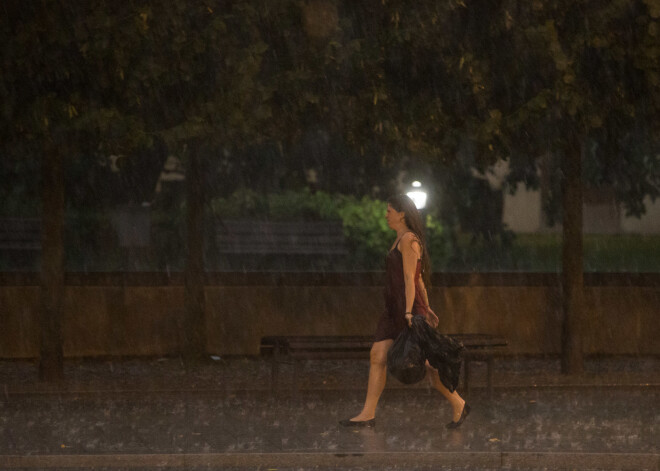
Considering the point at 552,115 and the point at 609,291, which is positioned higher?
the point at 552,115

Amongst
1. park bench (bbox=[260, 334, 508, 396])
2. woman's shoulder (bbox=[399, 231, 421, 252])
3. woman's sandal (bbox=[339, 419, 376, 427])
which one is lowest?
woman's sandal (bbox=[339, 419, 376, 427])

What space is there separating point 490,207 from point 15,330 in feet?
42.9

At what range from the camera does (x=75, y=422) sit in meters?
10.1

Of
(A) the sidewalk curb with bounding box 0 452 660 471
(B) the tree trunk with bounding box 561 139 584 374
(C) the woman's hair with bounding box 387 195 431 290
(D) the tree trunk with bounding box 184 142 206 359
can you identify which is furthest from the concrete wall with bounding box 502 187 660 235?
(A) the sidewalk curb with bounding box 0 452 660 471

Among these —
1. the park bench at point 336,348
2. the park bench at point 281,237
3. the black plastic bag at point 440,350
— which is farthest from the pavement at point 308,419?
the park bench at point 281,237

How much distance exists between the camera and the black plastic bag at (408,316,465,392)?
378 inches

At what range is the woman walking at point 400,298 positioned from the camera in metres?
9.76

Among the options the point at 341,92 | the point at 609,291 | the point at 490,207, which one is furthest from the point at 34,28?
the point at 490,207

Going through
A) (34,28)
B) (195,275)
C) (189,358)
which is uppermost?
(34,28)

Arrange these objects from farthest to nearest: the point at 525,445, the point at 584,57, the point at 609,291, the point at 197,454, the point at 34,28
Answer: the point at 609,291 → the point at 584,57 → the point at 34,28 → the point at 525,445 → the point at 197,454

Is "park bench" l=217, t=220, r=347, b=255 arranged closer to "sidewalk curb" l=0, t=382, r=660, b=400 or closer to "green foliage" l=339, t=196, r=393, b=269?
"green foliage" l=339, t=196, r=393, b=269

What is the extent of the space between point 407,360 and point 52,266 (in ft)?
15.3

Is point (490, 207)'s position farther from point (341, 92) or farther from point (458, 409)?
point (458, 409)

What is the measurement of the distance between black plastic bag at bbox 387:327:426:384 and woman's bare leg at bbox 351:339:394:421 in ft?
0.63
